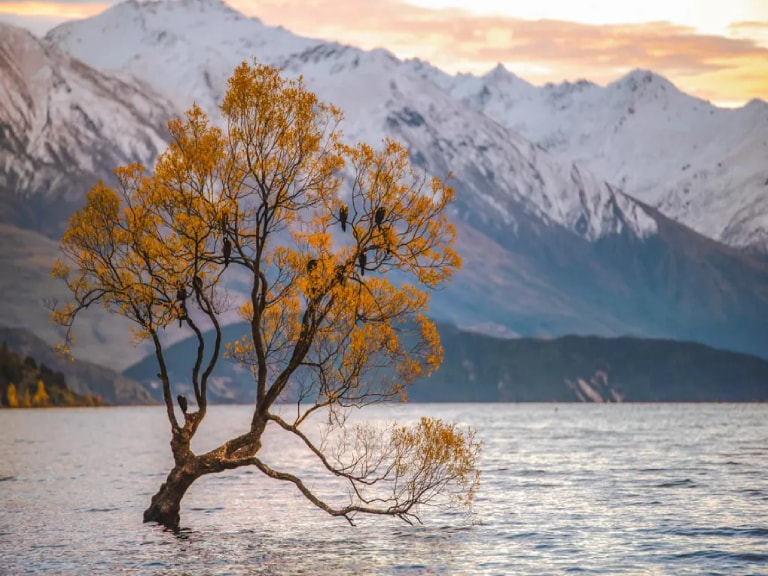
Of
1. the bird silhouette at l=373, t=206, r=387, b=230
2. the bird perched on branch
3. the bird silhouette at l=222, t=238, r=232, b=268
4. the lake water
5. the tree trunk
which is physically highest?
the bird silhouette at l=373, t=206, r=387, b=230

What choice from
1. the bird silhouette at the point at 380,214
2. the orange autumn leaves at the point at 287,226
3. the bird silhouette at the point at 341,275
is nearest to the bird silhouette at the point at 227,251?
the orange autumn leaves at the point at 287,226

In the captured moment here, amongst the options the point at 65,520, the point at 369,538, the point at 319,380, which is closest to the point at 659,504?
the point at 369,538

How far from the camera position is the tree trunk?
5581 centimetres

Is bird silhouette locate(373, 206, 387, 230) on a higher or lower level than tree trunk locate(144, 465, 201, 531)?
higher

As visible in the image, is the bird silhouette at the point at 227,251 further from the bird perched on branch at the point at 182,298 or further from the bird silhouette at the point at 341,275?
the bird silhouette at the point at 341,275

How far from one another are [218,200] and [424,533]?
790 inches

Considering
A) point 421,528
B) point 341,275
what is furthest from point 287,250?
point 421,528

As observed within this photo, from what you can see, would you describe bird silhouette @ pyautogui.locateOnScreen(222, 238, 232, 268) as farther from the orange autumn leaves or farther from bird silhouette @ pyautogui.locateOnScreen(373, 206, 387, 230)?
bird silhouette @ pyautogui.locateOnScreen(373, 206, 387, 230)

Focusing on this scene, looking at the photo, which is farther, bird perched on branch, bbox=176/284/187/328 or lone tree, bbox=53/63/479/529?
bird perched on branch, bbox=176/284/187/328

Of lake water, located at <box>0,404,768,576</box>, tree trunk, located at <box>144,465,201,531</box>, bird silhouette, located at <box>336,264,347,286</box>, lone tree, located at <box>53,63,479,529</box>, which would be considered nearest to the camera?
lake water, located at <box>0,404,768,576</box>

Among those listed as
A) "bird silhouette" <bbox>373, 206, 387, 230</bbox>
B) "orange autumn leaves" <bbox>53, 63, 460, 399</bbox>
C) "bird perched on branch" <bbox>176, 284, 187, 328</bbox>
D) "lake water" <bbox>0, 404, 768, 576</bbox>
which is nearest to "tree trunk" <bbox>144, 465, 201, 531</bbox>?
"lake water" <bbox>0, 404, 768, 576</bbox>

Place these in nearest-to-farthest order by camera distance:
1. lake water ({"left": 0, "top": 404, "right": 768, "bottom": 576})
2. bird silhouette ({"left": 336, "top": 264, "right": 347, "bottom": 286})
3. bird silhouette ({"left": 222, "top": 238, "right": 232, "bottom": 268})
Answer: bird silhouette ({"left": 222, "top": 238, "right": 232, "bottom": 268}) < lake water ({"left": 0, "top": 404, "right": 768, "bottom": 576}) < bird silhouette ({"left": 336, "top": 264, "right": 347, "bottom": 286})

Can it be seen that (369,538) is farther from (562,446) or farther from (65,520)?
(562,446)

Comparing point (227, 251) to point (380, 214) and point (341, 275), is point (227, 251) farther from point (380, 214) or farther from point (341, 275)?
point (380, 214)
